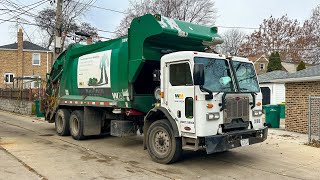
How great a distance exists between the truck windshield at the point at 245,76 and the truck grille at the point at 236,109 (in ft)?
1.09

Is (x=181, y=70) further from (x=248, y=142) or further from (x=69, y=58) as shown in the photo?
(x=69, y=58)

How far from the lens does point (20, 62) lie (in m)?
39.3

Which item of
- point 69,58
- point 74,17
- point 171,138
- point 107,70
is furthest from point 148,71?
point 74,17

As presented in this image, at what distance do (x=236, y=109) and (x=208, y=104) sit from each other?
2.81ft

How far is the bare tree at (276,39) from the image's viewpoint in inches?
1975

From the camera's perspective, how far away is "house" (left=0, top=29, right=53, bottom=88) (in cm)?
3875

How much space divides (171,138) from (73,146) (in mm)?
3993

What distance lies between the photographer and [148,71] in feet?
30.6

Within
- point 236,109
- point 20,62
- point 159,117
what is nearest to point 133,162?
point 159,117

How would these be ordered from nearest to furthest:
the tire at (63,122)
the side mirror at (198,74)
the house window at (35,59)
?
the side mirror at (198,74) → the tire at (63,122) → the house window at (35,59)

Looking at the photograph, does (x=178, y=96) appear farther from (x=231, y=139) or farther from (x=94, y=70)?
(x=94, y=70)

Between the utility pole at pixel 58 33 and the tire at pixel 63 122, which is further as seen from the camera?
the utility pole at pixel 58 33

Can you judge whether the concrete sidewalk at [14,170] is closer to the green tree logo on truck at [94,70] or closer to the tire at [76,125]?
the tire at [76,125]

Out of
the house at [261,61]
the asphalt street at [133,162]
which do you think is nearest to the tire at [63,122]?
the asphalt street at [133,162]
